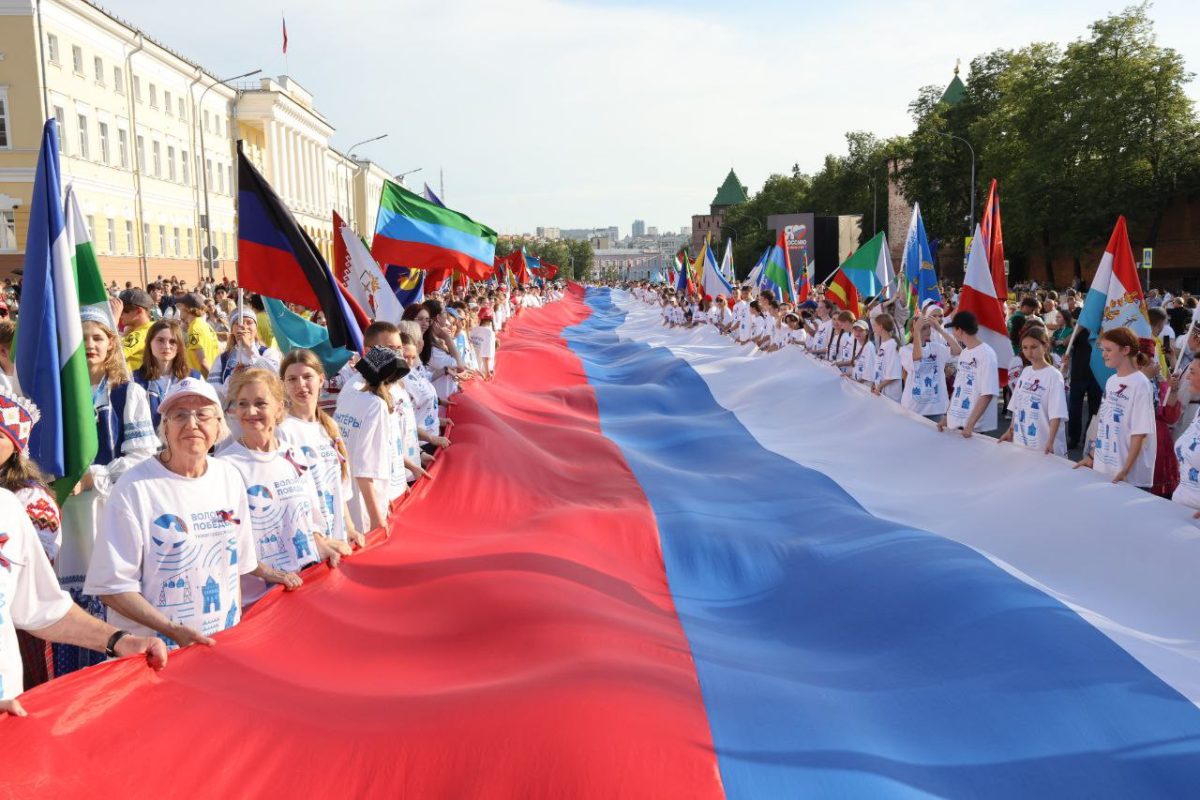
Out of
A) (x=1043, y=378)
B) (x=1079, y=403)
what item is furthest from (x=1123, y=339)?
(x=1079, y=403)

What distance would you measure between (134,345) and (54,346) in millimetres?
3081

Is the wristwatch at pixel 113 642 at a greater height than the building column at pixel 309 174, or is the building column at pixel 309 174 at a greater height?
the building column at pixel 309 174

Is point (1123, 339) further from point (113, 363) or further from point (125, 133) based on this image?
point (125, 133)

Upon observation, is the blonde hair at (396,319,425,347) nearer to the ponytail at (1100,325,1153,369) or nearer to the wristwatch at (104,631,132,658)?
the wristwatch at (104,631,132,658)

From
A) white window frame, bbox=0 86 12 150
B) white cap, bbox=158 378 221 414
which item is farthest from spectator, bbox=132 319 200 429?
white window frame, bbox=0 86 12 150

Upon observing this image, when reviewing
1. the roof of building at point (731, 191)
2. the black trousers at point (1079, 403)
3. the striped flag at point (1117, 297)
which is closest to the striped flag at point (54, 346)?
the striped flag at point (1117, 297)

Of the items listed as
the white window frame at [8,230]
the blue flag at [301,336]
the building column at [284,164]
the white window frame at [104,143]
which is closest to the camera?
the blue flag at [301,336]

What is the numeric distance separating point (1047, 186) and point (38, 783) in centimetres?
4986

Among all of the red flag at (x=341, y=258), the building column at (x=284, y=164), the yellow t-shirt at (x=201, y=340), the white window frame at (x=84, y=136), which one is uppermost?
the building column at (x=284, y=164)

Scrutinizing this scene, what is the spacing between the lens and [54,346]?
13.7ft

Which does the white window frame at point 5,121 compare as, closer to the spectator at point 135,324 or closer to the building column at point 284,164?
the building column at point 284,164

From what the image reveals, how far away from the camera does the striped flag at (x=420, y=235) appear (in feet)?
35.9

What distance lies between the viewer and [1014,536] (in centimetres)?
695

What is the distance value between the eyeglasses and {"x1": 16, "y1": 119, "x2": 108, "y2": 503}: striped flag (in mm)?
678
